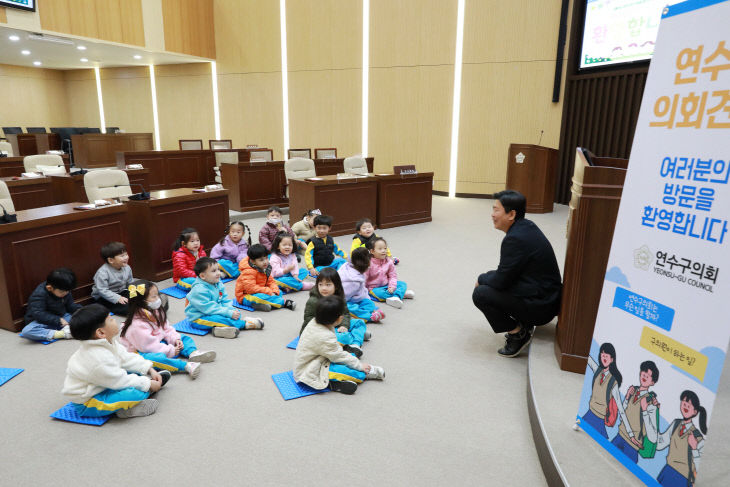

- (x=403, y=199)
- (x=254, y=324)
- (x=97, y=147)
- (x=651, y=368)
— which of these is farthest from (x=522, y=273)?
(x=97, y=147)

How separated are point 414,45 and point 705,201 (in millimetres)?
10430

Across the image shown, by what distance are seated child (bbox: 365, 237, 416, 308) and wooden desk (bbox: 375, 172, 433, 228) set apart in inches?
123

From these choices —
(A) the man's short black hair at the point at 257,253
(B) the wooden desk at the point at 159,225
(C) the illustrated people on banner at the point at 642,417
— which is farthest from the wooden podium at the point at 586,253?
(B) the wooden desk at the point at 159,225

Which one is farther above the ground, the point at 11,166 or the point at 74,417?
the point at 11,166

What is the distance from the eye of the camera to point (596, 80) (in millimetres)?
9203

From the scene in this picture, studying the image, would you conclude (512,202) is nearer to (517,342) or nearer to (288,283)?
(517,342)

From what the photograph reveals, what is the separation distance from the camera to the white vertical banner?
1630mm

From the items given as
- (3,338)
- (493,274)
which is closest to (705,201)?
(493,274)

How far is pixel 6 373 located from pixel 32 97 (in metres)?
17.2

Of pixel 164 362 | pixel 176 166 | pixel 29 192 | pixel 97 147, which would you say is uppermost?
pixel 97 147

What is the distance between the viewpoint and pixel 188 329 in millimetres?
3912

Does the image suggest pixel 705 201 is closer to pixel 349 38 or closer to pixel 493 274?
pixel 493 274

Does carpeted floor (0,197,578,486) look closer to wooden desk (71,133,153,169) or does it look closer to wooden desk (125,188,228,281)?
wooden desk (125,188,228,281)

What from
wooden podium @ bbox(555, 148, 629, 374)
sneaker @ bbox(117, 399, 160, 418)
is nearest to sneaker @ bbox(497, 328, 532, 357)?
wooden podium @ bbox(555, 148, 629, 374)
